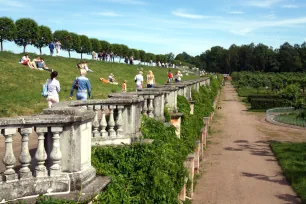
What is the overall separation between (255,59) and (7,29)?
115463mm

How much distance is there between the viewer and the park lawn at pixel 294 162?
13.2m

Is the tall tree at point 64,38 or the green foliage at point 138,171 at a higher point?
the tall tree at point 64,38

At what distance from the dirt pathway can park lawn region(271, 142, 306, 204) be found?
0.28m

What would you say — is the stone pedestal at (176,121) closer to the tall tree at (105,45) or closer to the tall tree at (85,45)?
the tall tree at (85,45)

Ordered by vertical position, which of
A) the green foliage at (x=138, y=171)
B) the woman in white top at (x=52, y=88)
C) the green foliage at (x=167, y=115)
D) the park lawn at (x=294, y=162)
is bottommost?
the park lawn at (x=294, y=162)

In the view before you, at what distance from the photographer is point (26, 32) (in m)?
34.8

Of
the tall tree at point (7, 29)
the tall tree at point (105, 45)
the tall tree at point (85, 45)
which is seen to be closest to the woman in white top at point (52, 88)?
the tall tree at point (7, 29)

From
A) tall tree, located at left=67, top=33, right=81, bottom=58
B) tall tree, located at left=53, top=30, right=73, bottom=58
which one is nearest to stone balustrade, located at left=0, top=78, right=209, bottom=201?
tall tree, located at left=53, top=30, right=73, bottom=58

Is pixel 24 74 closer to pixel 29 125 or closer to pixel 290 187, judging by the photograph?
pixel 290 187

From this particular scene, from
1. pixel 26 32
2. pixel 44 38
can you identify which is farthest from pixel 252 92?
pixel 26 32

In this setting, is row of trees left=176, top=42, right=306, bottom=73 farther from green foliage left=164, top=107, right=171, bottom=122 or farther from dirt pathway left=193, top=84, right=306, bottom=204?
green foliage left=164, top=107, right=171, bottom=122

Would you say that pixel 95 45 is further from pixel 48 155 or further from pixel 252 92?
pixel 48 155

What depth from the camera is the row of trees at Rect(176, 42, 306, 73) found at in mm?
121644

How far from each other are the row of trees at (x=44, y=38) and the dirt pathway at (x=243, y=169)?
21767 mm
